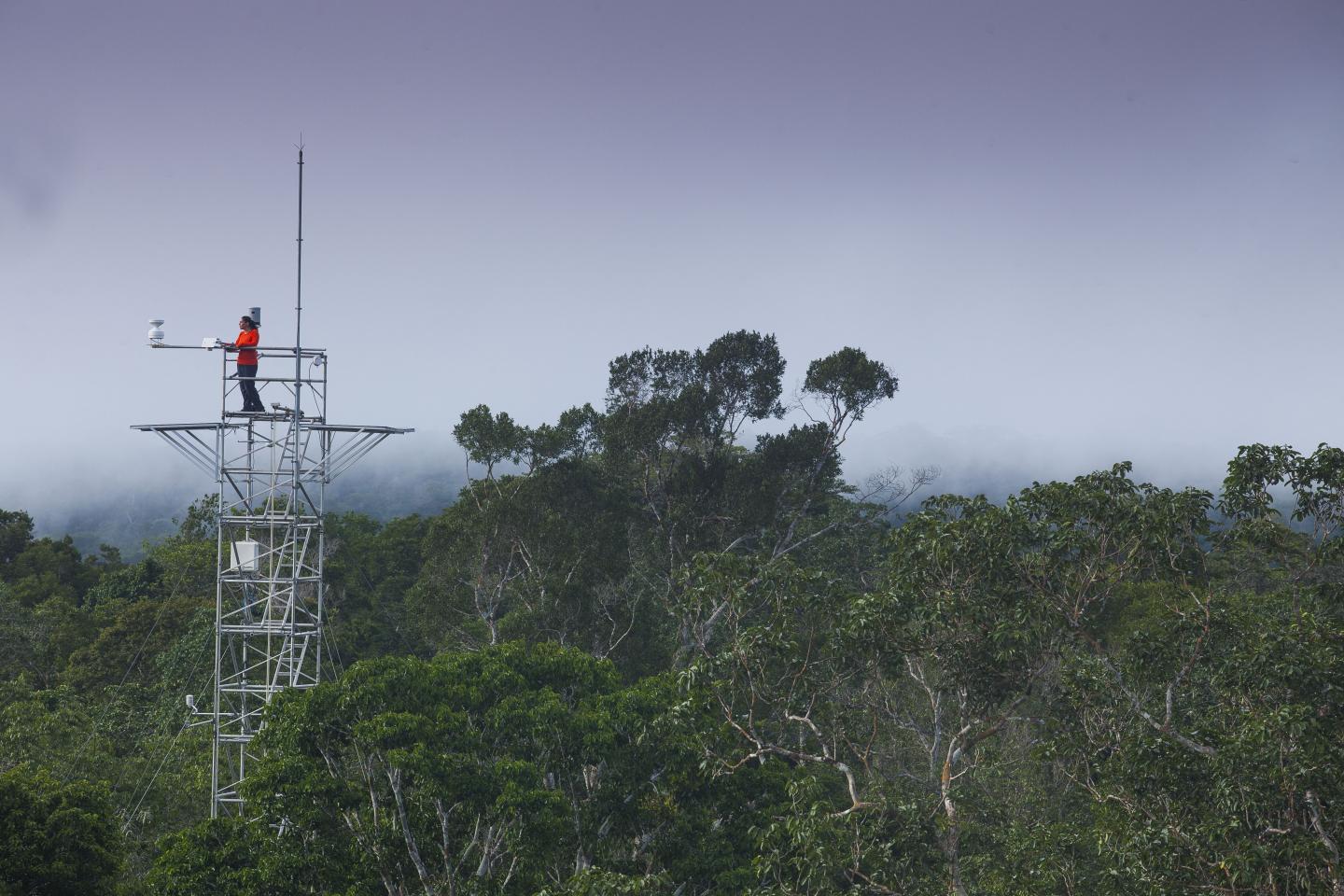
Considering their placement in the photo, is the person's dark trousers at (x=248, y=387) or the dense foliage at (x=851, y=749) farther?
the person's dark trousers at (x=248, y=387)

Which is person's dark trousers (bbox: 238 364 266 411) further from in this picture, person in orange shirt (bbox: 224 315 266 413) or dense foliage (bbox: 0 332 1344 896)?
dense foliage (bbox: 0 332 1344 896)

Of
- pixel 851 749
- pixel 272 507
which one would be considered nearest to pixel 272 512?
pixel 272 507

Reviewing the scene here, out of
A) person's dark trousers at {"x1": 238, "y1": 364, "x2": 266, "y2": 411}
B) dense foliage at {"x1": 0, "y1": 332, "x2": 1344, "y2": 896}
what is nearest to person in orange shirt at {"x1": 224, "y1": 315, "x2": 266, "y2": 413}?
person's dark trousers at {"x1": 238, "y1": 364, "x2": 266, "y2": 411}

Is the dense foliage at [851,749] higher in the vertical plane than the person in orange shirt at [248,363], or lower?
lower

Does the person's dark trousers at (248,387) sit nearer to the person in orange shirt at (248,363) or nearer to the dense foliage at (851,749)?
the person in orange shirt at (248,363)

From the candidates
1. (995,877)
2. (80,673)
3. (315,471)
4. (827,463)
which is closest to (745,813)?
(995,877)

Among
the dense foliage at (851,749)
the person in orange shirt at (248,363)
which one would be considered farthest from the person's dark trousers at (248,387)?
the dense foliage at (851,749)

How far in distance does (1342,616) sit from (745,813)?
8.07m

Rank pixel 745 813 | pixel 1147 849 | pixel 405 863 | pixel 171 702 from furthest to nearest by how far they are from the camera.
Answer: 1. pixel 171 702
2. pixel 745 813
3. pixel 405 863
4. pixel 1147 849

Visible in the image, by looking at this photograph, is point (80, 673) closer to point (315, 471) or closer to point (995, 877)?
point (315, 471)

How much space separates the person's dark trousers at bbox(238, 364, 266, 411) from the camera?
18078 mm

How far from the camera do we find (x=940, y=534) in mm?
13812

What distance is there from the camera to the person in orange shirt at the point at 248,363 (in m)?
18.0

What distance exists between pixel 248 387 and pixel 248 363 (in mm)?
364
